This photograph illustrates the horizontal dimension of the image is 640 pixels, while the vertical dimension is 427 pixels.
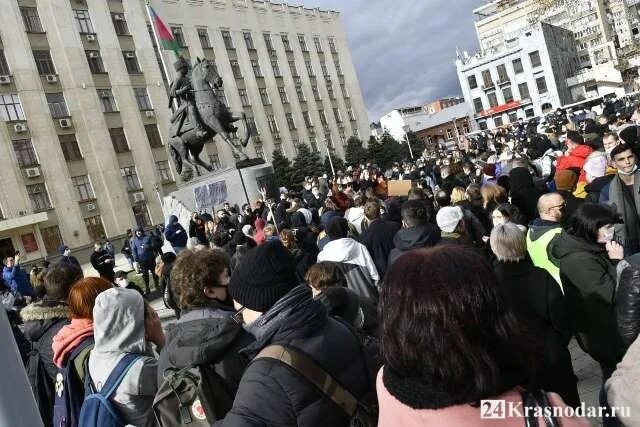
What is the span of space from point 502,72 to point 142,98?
164ft

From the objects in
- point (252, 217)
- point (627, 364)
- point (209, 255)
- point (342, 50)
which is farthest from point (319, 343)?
point (342, 50)

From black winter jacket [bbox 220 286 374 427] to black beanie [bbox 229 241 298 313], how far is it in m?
0.14

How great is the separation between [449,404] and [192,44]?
160ft

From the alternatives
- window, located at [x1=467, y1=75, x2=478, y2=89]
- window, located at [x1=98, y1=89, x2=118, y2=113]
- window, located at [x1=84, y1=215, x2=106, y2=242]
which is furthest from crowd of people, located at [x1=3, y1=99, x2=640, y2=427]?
window, located at [x1=467, y1=75, x2=478, y2=89]

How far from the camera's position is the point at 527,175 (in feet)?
21.0

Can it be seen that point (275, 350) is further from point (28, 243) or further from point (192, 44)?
point (192, 44)

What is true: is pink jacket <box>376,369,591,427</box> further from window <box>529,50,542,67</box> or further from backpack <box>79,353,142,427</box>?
window <box>529,50,542,67</box>

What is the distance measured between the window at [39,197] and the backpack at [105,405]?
114ft

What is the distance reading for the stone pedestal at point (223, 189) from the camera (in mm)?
17031

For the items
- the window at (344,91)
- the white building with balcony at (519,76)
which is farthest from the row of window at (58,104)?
the white building with balcony at (519,76)

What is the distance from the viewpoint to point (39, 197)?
3394cm

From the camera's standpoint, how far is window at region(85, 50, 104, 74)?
3784cm

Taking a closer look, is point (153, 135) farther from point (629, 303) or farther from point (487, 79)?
point (487, 79)

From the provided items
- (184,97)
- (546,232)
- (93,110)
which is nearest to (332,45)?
(93,110)
